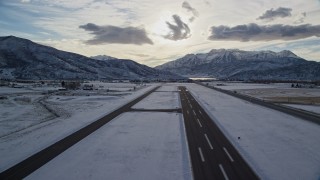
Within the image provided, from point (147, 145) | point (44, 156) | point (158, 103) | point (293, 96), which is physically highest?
point (293, 96)

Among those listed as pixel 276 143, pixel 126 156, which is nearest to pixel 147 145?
pixel 126 156

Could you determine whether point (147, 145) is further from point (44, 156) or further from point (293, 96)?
point (293, 96)

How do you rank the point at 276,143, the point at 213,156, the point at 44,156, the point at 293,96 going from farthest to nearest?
the point at 293,96 → the point at 276,143 → the point at 44,156 → the point at 213,156

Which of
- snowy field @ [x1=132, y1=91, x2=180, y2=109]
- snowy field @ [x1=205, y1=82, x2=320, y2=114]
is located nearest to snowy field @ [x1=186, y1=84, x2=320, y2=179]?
snowy field @ [x1=132, y1=91, x2=180, y2=109]

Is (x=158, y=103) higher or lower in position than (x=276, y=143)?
higher

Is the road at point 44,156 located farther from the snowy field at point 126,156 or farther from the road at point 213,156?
the road at point 213,156

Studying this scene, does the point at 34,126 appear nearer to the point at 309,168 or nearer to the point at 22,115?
the point at 22,115

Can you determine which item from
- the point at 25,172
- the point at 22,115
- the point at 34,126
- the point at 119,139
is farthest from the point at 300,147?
the point at 22,115

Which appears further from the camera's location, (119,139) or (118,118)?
(118,118)
